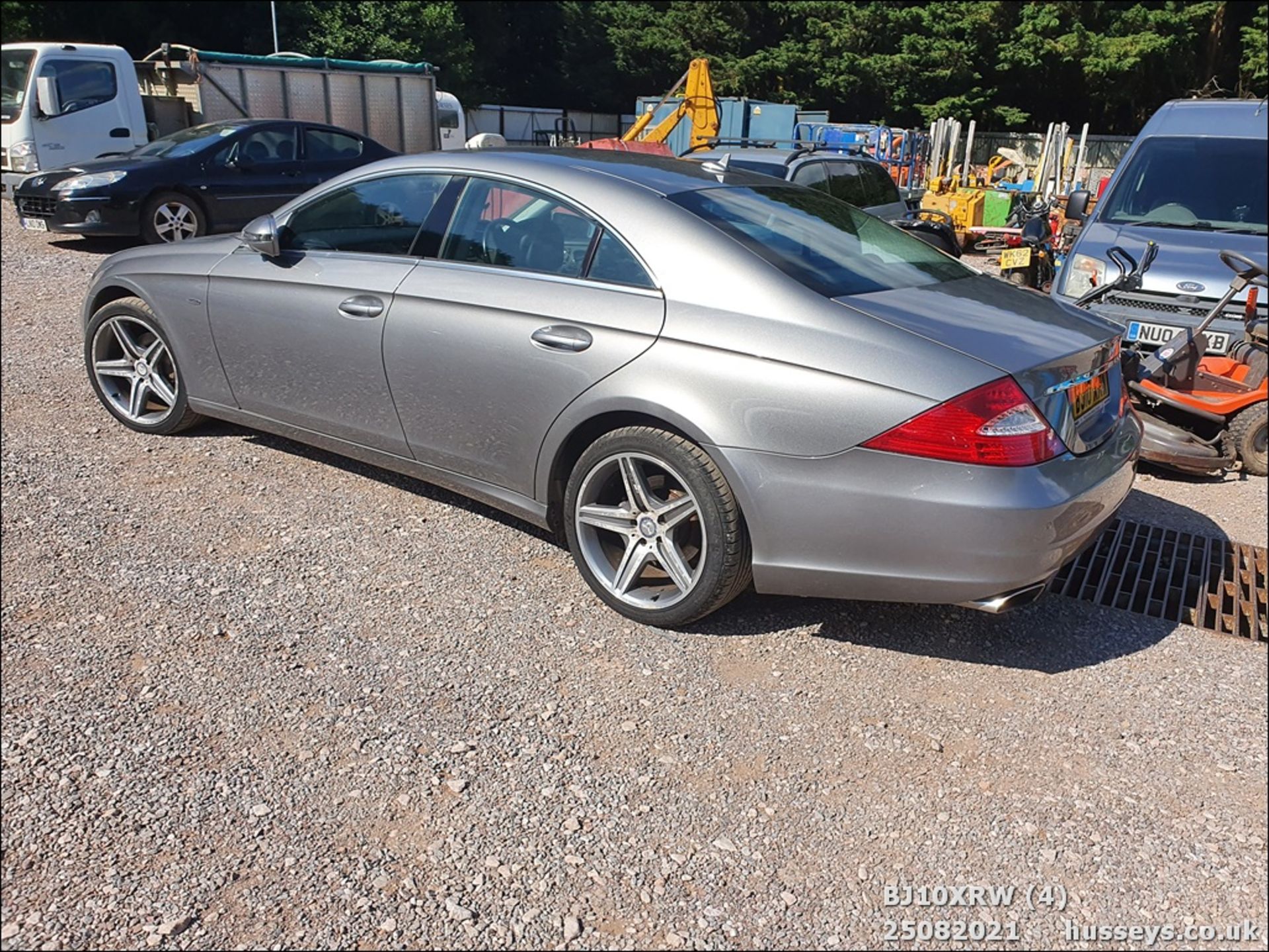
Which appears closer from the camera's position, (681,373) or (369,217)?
(681,373)

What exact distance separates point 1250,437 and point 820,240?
119 inches

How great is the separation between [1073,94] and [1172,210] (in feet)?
106

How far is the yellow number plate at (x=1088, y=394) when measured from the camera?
10.3ft

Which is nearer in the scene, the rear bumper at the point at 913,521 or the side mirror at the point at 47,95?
the rear bumper at the point at 913,521

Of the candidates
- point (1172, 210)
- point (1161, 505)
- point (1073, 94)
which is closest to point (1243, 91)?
point (1073, 94)

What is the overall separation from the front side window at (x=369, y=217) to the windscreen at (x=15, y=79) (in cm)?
1134

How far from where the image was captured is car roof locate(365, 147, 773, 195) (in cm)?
377

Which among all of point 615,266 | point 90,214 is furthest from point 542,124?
point 615,266

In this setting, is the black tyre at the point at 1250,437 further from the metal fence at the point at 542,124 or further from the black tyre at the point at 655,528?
the metal fence at the point at 542,124

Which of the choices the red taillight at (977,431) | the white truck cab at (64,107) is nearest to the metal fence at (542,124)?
the white truck cab at (64,107)

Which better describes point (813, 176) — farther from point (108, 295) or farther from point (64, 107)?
point (64, 107)

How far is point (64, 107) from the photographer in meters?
13.4

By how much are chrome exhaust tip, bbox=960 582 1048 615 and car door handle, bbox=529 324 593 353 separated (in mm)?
1490

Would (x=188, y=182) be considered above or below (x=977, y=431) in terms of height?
below
